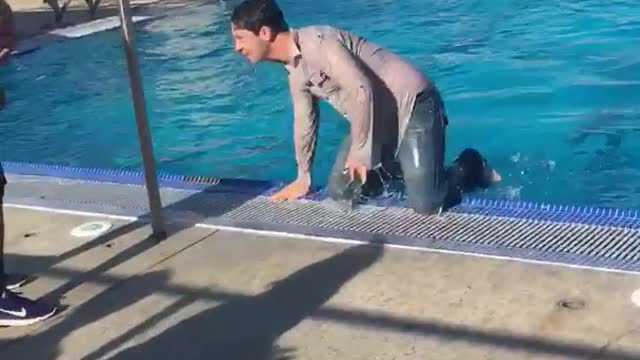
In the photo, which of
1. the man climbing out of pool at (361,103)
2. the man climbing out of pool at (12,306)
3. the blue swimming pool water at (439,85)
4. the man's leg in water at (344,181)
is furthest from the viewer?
the blue swimming pool water at (439,85)

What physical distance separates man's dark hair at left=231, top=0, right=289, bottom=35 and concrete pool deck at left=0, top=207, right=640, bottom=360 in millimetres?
1119

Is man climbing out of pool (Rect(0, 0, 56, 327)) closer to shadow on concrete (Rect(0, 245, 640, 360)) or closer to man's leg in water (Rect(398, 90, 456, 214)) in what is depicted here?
shadow on concrete (Rect(0, 245, 640, 360))

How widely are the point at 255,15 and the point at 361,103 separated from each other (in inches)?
27.1

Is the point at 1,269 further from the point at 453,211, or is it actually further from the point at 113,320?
the point at 453,211

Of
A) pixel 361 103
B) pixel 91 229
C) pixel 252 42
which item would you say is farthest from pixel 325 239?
pixel 91 229

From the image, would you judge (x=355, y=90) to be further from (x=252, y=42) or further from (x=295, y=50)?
(x=252, y=42)

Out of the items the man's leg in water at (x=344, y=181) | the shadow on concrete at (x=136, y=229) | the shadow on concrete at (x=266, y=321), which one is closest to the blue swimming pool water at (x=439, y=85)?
the man's leg in water at (x=344, y=181)

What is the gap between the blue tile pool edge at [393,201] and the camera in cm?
521

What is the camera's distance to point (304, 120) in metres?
5.53

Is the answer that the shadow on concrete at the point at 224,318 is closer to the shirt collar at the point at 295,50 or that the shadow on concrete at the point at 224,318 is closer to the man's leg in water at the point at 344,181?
the man's leg in water at the point at 344,181

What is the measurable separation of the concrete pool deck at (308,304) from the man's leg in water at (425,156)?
0.66m

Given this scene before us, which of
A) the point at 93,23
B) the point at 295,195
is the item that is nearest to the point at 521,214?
the point at 295,195

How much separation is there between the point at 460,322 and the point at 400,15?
11781 millimetres

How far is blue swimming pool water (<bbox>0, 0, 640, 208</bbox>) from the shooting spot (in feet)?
28.4
